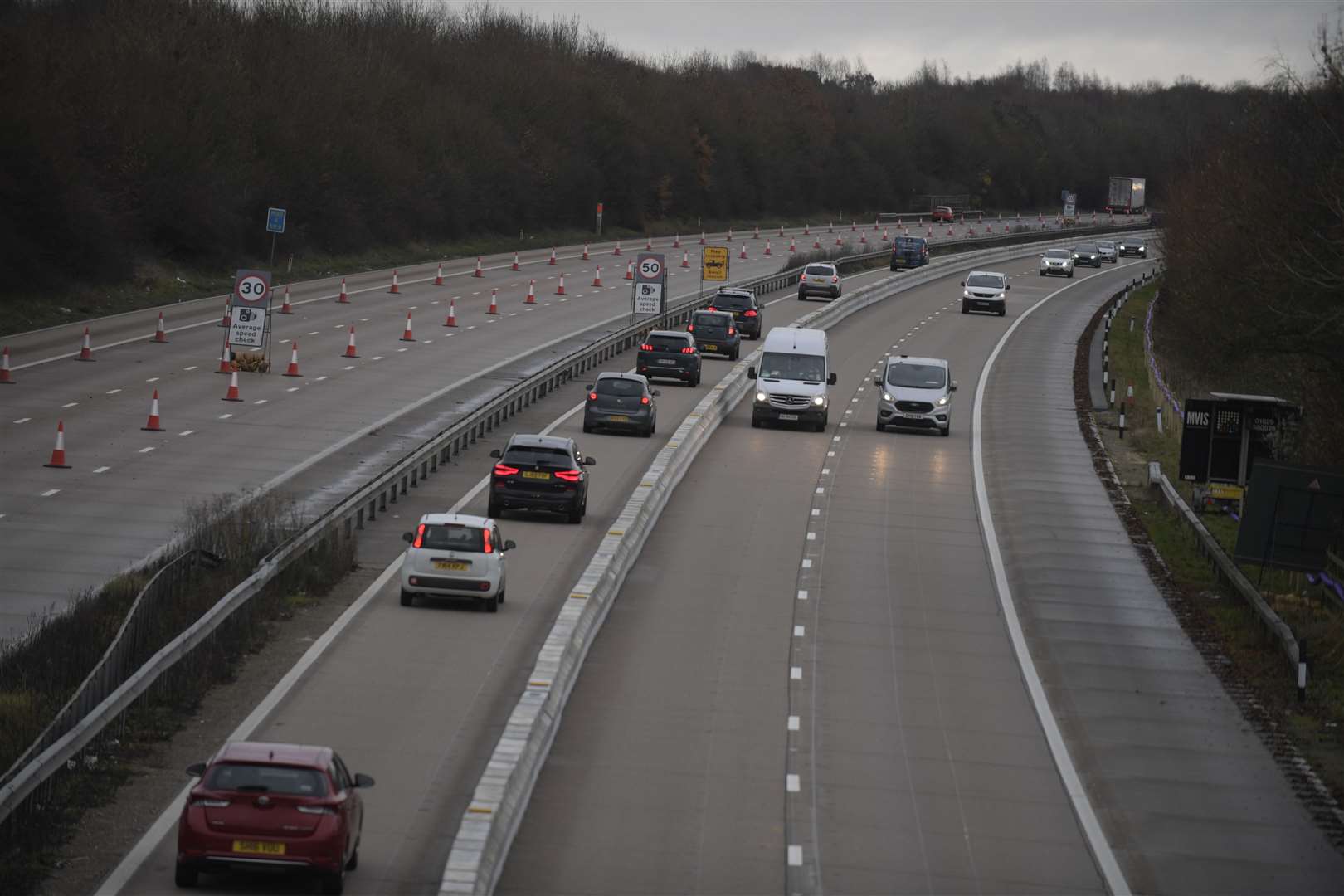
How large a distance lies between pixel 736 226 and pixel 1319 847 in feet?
358

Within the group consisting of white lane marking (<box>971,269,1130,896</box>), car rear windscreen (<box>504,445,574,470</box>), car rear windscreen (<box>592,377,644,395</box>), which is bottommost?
white lane marking (<box>971,269,1130,896</box>)

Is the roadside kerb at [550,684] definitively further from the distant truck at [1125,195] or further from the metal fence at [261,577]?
the distant truck at [1125,195]

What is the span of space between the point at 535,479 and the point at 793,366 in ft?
47.9

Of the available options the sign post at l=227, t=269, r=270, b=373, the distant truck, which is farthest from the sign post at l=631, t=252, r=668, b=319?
the distant truck

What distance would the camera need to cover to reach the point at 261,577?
22.2 m

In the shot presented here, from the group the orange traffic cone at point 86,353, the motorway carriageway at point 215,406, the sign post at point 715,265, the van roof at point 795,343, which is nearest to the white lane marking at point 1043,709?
the van roof at point 795,343

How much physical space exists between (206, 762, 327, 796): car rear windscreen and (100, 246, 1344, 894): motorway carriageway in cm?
106

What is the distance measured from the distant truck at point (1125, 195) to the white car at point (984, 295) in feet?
309

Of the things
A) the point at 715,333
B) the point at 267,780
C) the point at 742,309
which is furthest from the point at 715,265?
the point at 267,780

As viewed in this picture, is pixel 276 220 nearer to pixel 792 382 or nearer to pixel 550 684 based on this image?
pixel 792 382

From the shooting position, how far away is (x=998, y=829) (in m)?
16.8

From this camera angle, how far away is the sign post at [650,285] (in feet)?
190

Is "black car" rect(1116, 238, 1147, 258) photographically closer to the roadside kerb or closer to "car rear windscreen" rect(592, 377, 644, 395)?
the roadside kerb

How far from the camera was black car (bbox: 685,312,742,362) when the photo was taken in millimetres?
54625
